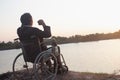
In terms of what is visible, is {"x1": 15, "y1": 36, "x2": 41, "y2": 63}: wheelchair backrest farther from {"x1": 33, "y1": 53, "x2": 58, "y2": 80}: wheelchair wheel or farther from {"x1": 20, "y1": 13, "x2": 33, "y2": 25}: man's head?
{"x1": 20, "y1": 13, "x2": 33, "y2": 25}: man's head

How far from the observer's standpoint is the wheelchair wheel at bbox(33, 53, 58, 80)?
6621 mm

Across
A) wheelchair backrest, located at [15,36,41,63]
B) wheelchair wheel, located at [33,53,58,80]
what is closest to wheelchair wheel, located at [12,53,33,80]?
wheelchair wheel, located at [33,53,58,80]

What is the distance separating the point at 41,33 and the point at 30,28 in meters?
0.27

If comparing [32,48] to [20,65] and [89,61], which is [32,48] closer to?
[20,65]

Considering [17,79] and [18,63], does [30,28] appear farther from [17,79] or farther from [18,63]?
[17,79]

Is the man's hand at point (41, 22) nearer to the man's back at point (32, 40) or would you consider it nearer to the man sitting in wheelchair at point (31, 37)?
the man sitting in wheelchair at point (31, 37)

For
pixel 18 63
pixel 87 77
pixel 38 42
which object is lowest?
pixel 87 77

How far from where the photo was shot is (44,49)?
276 inches

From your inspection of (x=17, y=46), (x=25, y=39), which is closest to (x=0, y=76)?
(x=17, y=46)

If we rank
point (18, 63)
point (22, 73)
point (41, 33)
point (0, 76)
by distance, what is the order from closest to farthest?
point (41, 33)
point (18, 63)
point (22, 73)
point (0, 76)

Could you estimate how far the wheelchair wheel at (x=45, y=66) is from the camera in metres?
6.62

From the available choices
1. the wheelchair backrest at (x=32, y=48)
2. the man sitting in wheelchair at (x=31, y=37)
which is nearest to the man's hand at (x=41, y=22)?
the man sitting in wheelchair at (x=31, y=37)

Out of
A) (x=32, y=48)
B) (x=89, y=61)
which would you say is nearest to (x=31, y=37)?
(x=32, y=48)

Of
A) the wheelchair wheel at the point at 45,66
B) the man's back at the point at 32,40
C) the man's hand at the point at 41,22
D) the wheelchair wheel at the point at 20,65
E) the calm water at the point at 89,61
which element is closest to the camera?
the wheelchair wheel at the point at 45,66
